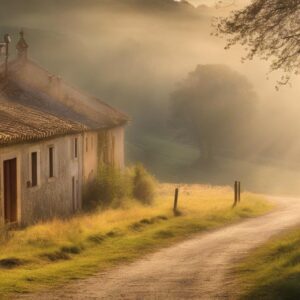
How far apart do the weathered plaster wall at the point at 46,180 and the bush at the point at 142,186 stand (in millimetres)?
5725

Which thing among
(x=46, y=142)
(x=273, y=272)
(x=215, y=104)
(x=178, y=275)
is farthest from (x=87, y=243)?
(x=215, y=104)

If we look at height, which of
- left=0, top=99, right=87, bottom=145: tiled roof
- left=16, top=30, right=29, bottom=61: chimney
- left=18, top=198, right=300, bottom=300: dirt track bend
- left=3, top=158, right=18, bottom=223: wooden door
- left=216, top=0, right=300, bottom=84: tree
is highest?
left=16, top=30, right=29, bottom=61: chimney

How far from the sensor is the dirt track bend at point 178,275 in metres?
14.0

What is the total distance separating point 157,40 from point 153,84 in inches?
1793

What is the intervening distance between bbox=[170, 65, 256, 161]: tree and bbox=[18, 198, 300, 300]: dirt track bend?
6200 cm

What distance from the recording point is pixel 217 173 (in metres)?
82.6

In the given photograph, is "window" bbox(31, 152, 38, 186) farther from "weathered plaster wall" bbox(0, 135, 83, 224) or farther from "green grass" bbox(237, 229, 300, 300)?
"green grass" bbox(237, 229, 300, 300)

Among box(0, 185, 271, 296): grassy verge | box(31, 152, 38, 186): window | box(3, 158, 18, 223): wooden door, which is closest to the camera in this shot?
Result: box(0, 185, 271, 296): grassy verge

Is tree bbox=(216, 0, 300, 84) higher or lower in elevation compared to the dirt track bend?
higher

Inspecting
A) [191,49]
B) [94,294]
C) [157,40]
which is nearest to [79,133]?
[94,294]

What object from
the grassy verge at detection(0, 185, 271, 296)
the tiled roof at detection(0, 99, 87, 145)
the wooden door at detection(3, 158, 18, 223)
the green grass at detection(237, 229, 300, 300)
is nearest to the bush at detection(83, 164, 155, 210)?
the tiled roof at detection(0, 99, 87, 145)

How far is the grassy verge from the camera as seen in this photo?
16.0m

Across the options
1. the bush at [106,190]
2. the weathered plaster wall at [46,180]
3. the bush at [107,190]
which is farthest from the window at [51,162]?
the bush at [106,190]

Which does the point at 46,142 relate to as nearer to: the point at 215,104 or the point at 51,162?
the point at 51,162
